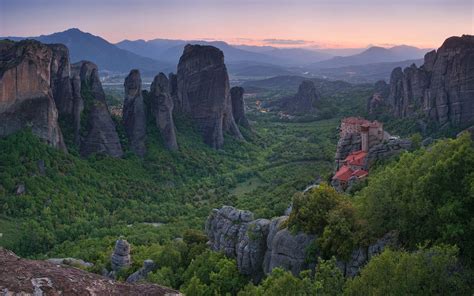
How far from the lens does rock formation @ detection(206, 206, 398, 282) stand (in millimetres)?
23266

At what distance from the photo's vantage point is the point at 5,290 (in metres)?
8.98

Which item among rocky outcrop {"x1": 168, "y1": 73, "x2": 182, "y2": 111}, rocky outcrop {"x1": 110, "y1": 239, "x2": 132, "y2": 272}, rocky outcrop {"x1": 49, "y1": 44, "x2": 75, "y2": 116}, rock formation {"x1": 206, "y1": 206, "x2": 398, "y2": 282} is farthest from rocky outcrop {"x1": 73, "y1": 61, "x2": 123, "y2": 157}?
rock formation {"x1": 206, "y1": 206, "x2": 398, "y2": 282}

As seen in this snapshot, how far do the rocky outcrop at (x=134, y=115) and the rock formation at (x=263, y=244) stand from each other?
49800 millimetres

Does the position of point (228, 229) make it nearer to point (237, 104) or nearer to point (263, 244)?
point (263, 244)

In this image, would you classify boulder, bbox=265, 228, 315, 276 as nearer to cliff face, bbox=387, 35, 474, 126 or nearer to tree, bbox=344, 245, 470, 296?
tree, bbox=344, 245, 470, 296

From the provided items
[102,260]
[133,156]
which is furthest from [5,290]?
[133,156]

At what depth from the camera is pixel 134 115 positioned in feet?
280

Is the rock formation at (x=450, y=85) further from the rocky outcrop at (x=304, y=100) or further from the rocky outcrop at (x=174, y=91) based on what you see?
the rocky outcrop at (x=304, y=100)

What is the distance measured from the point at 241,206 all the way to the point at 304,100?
123 meters

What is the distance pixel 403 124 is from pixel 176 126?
41.7 metres

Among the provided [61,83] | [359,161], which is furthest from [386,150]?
[61,83]

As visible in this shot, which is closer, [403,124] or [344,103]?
[403,124]

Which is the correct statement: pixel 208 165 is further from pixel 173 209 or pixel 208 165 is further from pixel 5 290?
pixel 5 290

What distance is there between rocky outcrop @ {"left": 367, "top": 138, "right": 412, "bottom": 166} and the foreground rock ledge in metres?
33.9
